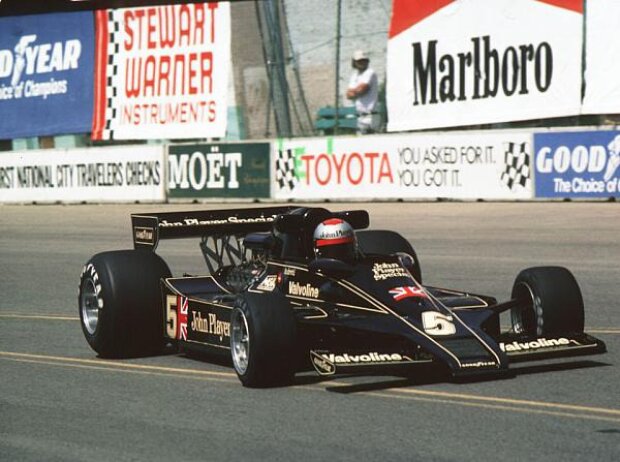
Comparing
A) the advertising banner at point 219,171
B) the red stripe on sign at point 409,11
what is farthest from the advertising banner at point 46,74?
the red stripe on sign at point 409,11

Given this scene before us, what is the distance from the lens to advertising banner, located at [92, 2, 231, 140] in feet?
98.8

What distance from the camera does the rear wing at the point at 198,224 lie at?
1072cm

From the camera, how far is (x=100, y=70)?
109 feet

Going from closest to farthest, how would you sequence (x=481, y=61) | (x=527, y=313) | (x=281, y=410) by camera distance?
(x=281, y=410) → (x=527, y=313) → (x=481, y=61)

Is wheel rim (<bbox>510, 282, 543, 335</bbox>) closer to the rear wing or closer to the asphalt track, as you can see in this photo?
the asphalt track

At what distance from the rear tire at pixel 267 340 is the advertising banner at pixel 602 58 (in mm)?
15595

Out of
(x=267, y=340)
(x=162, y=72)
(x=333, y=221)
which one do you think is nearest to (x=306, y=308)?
(x=333, y=221)

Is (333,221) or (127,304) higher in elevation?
(333,221)

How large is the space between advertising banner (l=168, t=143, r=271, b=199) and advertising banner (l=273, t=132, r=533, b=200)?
1.62 feet

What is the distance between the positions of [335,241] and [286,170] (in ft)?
61.8

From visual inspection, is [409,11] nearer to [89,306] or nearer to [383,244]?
→ [383,244]

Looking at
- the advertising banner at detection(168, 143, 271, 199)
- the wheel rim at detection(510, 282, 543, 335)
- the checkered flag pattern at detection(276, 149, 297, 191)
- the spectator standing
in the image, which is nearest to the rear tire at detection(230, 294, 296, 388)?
the wheel rim at detection(510, 282, 543, 335)

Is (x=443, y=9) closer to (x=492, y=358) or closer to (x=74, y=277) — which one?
(x=74, y=277)

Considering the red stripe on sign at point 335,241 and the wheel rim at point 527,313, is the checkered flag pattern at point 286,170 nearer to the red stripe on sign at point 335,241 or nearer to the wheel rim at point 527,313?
the wheel rim at point 527,313
